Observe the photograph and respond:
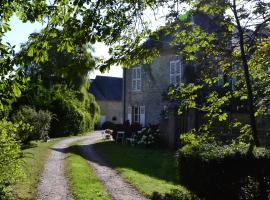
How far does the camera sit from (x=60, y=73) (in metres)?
5.60

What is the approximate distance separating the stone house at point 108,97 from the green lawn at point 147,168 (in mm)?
35809

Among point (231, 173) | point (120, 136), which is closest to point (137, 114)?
point (120, 136)

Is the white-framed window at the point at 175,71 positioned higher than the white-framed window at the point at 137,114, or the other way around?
the white-framed window at the point at 175,71

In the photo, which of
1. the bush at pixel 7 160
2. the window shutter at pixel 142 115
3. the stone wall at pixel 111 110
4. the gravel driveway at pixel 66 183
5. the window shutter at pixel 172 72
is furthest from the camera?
the stone wall at pixel 111 110

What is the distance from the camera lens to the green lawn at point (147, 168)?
11070 millimetres

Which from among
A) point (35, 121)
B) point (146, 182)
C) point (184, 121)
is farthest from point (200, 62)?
point (35, 121)

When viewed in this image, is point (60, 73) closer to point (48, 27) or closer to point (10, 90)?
point (48, 27)

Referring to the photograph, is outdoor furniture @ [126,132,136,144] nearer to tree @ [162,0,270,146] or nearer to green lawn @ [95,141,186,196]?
green lawn @ [95,141,186,196]

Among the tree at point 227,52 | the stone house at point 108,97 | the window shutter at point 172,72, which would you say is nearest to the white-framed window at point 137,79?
→ the window shutter at point 172,72

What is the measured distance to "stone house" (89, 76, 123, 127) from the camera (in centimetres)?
5706

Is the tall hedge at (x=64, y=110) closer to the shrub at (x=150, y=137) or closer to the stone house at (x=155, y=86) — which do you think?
the stone house at (x=155, y=86)

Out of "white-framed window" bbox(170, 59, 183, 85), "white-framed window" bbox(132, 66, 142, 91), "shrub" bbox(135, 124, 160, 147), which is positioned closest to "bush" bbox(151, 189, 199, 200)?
"shrub" bbox(135, 124, 160, 147)

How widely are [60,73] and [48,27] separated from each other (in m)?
0.74

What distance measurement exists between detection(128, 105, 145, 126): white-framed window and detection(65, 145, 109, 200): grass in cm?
1586
